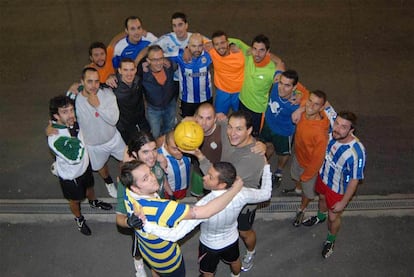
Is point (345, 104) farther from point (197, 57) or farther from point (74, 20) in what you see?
point (74, 20)

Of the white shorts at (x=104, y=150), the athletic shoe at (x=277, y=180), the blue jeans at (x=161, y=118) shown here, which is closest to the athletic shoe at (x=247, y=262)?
the athletic shoe at (x=277, y=180)

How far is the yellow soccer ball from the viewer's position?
4262 millimetres

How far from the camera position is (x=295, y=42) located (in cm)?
909

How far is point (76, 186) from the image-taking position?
202 inches

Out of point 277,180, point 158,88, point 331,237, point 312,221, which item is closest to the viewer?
point 331,237

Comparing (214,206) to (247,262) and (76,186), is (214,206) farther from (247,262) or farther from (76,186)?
(76,186)

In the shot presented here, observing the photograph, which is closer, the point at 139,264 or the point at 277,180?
the point at 139,264

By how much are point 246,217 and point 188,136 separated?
1189mm

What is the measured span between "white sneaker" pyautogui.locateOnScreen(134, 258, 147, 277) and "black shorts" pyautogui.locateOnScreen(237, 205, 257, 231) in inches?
49.7

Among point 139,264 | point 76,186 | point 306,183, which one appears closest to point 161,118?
point 76,186

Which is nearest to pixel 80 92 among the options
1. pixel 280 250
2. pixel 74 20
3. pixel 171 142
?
pixel 171 142

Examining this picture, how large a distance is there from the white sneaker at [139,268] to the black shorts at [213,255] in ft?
2.74

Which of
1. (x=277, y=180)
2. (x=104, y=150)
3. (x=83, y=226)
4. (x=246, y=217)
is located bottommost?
(x=83, y=226)

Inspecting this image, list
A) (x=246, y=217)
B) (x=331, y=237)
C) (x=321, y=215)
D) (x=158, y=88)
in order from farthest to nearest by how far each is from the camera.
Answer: (x=158, y=88)
(x=321, y=215)
(x=331, y=237)
(x=246, y=217)
